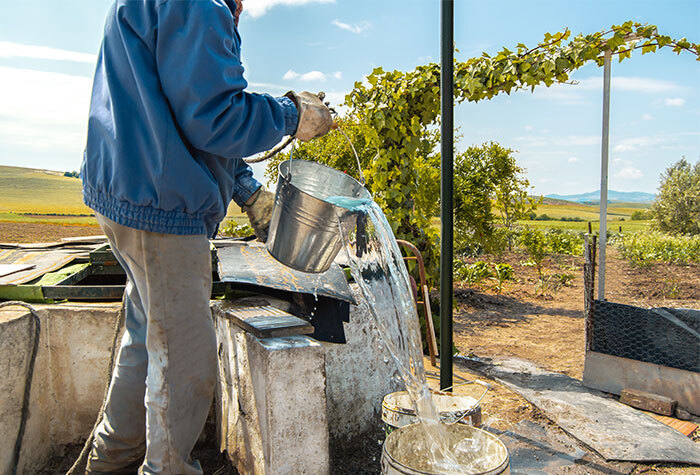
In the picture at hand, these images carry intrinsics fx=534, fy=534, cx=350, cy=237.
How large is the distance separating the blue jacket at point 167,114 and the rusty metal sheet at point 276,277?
0.79 meters

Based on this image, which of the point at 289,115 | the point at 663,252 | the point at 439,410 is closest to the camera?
the point at 289,115

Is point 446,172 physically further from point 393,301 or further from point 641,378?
point 641,378

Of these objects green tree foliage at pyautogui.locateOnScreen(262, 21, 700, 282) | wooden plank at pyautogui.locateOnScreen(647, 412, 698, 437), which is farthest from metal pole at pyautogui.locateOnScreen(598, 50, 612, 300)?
wooden plank at pyautogui.locateOnScreen(647, 412, 698, 437)

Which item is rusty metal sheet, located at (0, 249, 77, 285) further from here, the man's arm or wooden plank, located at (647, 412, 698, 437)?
wooden plank, located at (647, 412, 698, 437)

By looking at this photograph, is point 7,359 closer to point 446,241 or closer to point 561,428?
point 446,241

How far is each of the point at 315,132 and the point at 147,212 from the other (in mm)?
642

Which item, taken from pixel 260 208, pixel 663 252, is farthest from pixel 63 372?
pixel 663 252

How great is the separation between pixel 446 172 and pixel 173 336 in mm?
1318

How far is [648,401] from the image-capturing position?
3400 millimetres

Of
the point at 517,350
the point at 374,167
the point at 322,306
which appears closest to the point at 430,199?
the point at 374,167

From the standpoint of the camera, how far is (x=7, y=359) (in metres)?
2.14

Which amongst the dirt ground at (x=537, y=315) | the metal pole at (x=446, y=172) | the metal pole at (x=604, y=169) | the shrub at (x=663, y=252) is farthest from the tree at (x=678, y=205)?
the metal pole at (x=446, y=172)

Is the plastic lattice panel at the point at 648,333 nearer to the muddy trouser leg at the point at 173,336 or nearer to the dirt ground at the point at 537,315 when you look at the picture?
the dirt ground at the point at 537,315

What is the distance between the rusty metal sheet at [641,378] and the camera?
11.2ft
